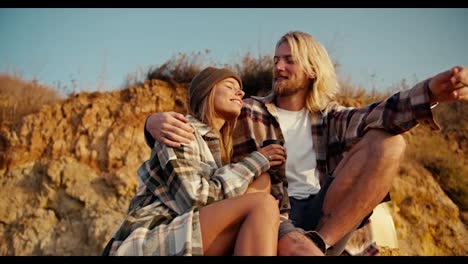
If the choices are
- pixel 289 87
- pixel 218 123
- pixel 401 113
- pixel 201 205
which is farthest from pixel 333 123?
pixel 201 205

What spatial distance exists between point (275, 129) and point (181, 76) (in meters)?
4.88

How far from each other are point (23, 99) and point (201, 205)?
6.94 metres

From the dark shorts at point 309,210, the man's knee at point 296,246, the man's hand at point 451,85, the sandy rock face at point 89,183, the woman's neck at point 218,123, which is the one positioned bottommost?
the sandy rock face at point 89,183

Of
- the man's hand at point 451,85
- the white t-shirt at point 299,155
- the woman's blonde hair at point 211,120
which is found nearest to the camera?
the man's hand at point 451,85

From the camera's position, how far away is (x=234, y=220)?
2209mm

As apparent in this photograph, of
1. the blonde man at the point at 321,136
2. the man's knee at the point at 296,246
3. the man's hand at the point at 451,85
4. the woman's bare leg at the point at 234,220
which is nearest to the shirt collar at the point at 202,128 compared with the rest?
the blonde man at the point at 321,136

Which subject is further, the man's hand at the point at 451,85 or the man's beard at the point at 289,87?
the man's beard at the point at 289,87

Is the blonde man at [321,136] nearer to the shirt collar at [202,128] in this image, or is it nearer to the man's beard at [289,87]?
the man's beard at [289,87]

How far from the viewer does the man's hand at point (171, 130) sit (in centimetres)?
254

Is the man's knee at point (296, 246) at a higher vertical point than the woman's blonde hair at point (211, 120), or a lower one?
lower

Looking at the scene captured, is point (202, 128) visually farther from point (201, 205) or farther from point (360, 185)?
point (360, 185)

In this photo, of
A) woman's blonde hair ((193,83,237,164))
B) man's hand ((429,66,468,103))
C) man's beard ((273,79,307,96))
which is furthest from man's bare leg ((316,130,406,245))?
man's beard ((273,79,307,96))

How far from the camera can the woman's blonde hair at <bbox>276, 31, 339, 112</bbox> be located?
3637mm

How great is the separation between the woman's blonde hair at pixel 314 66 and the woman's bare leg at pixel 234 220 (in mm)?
1521
